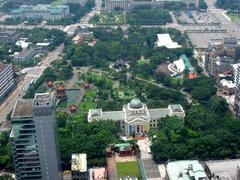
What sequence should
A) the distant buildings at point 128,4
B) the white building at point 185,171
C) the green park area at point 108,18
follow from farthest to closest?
the distant buildings at point 128,4 < the green park area at point 108,18 < the white building at point 185,171

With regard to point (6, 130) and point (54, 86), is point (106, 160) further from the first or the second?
point (54, 86)

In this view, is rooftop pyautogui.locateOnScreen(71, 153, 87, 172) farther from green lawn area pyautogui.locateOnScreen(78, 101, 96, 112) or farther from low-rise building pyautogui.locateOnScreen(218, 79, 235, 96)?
low-rise building pyautogui.locateOnScreen(218, 79, 235, 96)

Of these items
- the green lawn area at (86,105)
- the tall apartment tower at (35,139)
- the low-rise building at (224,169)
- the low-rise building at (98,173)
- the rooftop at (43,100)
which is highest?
the rooftop at (43,100)

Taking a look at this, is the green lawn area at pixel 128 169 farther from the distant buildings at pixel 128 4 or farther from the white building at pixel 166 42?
the distant buildings at pixel 128 4

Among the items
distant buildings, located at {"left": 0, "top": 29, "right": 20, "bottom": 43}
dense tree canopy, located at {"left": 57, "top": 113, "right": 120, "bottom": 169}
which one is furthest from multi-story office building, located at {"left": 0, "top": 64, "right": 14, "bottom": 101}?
distant buildings, located at {"left": 0, "top": 29, "right": 20, "bottom": 43}

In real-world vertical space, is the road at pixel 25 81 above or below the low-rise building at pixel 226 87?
below

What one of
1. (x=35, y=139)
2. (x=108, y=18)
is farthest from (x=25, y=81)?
(x=108, y=18)

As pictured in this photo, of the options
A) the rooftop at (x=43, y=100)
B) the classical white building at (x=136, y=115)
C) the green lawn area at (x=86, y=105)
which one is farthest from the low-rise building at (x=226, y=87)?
the rooftop at (x=43, y=100)
